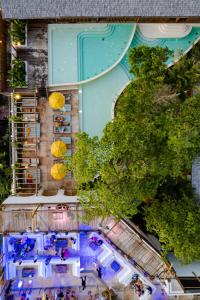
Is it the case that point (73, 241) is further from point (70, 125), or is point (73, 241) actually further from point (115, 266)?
point (70, 125)

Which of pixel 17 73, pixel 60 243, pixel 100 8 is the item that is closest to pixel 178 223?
pixel 60 243

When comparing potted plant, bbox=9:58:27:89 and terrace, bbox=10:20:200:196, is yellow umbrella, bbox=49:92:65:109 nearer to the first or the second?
terrace, bbox=10:20:200:196

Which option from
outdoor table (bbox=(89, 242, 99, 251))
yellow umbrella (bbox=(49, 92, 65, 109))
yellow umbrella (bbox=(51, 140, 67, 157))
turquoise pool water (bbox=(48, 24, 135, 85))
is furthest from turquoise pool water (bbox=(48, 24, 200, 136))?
outdoor table (bbox=(89, 242, 99, 251))

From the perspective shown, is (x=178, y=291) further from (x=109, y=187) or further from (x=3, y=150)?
(x=3, y=150)

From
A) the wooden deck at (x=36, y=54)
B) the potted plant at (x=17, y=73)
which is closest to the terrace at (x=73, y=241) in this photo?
the potted plant at (x=17, y=73)

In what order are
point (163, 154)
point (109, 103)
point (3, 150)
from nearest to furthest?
point (163, 154) < point (109, 103) < point (3, 150)

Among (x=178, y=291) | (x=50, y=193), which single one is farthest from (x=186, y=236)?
(x=50, y=193)
